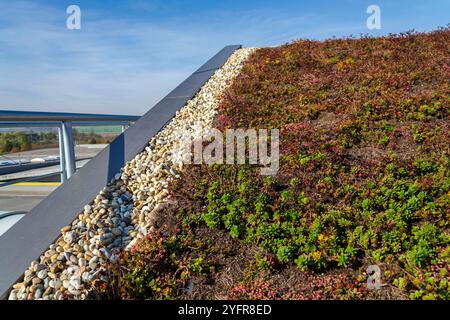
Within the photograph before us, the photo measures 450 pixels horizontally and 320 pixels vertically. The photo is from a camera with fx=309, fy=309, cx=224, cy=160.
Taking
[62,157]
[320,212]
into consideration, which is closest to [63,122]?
[62,157]

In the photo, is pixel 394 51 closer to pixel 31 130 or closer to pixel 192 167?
pixel 192 167

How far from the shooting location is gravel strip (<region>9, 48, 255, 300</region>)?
134 inches

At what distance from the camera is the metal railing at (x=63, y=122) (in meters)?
3.73

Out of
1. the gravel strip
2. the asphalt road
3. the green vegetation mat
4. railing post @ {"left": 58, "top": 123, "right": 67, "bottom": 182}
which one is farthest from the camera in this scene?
the asphalt road

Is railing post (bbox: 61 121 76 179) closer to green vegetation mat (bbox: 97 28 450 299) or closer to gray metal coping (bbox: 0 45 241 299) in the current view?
gray metal coping (bbox: 0 45 241 299)

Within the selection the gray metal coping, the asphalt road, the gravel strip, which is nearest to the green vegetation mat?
the gravel strip

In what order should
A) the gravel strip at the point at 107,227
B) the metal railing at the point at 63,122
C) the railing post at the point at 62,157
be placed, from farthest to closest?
the railing post at the point at 62,157
the metal railing at the point at 63,122
the gravel strip at the point at 107,227

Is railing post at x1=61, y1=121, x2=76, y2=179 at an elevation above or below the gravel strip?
above

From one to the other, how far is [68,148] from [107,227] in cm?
174

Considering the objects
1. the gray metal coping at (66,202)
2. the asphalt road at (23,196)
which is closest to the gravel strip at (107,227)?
the gray metal coping at (66,202)

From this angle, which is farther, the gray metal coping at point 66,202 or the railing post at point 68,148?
the railing post at point 68,148

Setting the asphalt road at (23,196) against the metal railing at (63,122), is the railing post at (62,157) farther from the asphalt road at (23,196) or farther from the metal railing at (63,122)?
the asphalt road at (23,196)

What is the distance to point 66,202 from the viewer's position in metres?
4.68

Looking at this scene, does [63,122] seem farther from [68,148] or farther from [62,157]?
[62,157]
